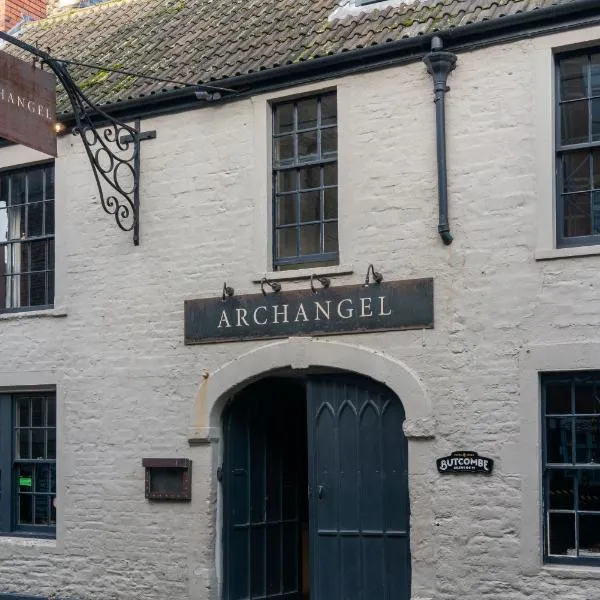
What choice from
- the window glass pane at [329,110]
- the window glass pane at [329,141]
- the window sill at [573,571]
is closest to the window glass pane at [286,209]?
the window glass pane at [329,141]

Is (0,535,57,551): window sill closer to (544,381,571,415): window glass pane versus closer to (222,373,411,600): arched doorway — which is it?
(222,373,411,600): arched doorway

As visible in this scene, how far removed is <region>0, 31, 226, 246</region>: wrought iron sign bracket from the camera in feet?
43.6

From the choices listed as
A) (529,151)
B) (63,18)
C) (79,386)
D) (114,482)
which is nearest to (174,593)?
(114,482)

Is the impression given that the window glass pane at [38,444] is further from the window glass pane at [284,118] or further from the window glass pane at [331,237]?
the window glass pane at [284,118]

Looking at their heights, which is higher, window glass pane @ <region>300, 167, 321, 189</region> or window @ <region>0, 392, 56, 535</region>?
window glass pane @ <region>300, 167, 321, 189</region>

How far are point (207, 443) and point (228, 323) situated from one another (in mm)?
1320

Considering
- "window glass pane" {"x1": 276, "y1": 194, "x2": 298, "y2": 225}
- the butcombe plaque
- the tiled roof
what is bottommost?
the butcombe plaque

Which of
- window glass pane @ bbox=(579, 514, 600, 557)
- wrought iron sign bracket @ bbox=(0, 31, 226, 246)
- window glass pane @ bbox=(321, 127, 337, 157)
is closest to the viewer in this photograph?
window glass pane @ bbox=(579, 514, 600, 557)

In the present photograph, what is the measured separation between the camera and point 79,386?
550 inches

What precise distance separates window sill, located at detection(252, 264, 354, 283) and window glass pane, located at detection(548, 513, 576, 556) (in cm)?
315

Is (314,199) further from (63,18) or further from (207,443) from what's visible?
(63,18)

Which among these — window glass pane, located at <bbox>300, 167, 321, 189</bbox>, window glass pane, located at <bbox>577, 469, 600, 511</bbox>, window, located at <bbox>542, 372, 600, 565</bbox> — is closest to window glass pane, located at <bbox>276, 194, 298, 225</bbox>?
window glass pane, located at <bbox>300, 167, 321, 189</bbox>

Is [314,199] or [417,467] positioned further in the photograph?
[314,199]

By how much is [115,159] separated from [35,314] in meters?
2.20
